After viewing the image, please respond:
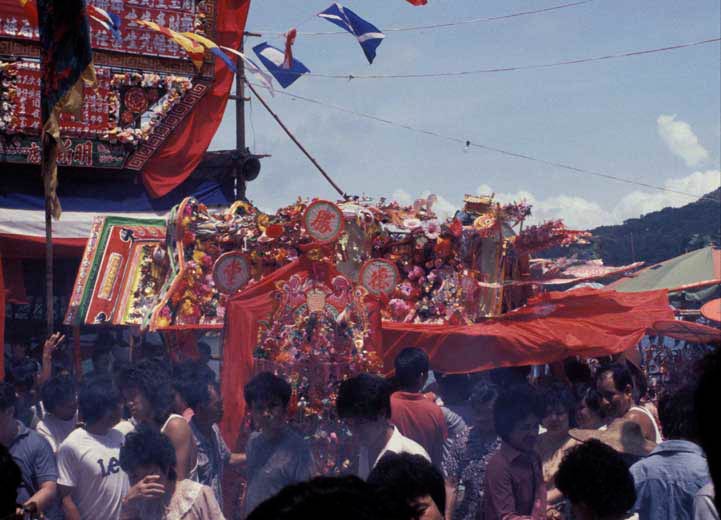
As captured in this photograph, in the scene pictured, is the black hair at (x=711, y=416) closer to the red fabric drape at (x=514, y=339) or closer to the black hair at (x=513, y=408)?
the black hair at (x=513, y=408)

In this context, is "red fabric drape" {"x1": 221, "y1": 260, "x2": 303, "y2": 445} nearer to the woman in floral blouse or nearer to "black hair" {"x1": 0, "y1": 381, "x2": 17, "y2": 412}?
the woman in floral blouse

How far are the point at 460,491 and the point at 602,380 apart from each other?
3.46ft

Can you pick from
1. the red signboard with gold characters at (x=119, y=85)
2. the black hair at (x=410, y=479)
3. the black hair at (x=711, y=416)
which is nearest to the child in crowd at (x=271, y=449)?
the black hair at (x=410, y=479)

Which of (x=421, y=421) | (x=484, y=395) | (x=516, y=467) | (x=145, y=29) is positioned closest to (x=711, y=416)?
(x=516, y=467)

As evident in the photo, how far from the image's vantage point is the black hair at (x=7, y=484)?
8.57 ft

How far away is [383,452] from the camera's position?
4156mm

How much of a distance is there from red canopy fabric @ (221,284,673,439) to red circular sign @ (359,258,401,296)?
0.34 meters

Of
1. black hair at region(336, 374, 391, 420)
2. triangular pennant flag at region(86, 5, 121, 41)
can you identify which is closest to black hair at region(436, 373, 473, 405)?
black hair at region(336, 374, 391, 420)

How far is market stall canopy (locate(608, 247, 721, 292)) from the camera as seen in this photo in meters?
12.2

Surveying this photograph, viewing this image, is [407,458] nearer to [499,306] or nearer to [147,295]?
[499,306]

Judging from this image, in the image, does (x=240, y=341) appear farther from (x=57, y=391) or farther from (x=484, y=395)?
(x=484, y=395)

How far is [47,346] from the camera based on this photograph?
656 centimetres

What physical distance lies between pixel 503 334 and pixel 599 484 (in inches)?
176

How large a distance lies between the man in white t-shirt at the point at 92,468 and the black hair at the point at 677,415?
8.86ft
